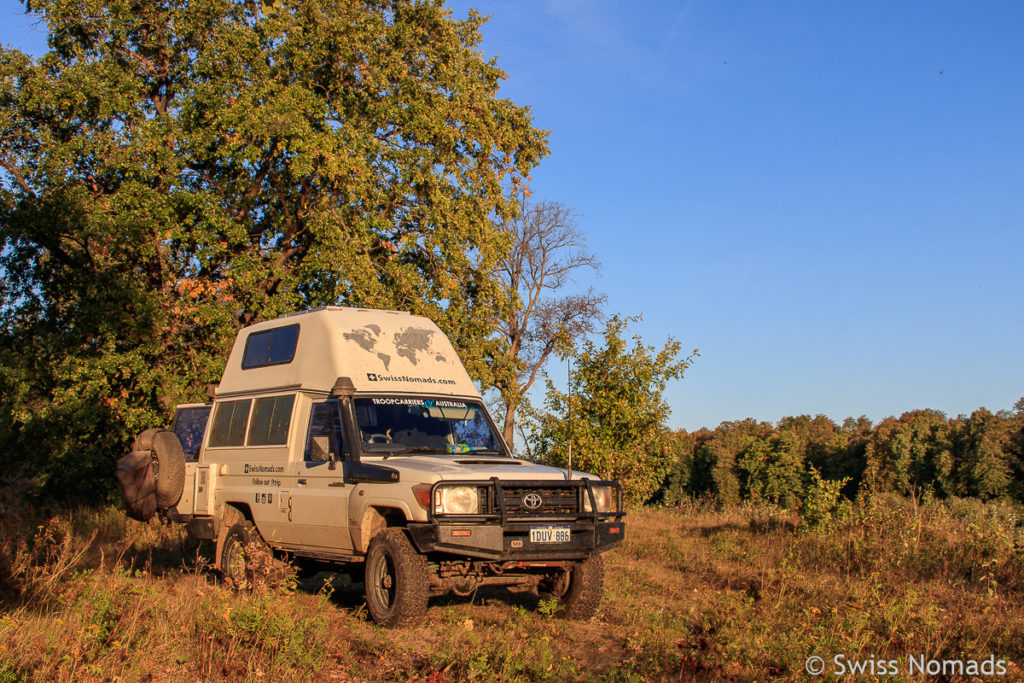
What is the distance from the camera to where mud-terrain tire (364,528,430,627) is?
25.4 feet

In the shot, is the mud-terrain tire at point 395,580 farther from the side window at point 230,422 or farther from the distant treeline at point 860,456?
the distant treeline at point 860,456

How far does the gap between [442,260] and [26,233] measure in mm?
8512

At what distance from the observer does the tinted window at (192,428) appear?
12.2 meters

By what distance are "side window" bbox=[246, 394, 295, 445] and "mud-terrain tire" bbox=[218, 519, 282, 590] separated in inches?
41.5

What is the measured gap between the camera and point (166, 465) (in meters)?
11.3

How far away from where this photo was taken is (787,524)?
14930mm

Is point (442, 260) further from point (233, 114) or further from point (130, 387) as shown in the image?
point (130, 387)

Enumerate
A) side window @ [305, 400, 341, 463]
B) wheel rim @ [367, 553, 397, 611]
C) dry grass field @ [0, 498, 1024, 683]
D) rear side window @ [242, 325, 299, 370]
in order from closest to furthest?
dry grass field @ [0, 498, 1024, 683] < wheel rim @ [367, 553, 397, 611] < side window @ [305, 400, 341, 463] < rear side window @ [242, 325, 299, 370]

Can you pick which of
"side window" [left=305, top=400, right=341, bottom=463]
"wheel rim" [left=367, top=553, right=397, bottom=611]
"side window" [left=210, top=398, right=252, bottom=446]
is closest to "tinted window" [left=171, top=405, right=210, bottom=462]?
"side window" [left=210, top=398, right=252, bottom=446]

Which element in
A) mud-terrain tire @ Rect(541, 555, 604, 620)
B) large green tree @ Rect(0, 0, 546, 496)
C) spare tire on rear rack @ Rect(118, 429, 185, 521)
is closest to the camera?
mud-terrain tire @ Rect(541, 555, 604, 620)

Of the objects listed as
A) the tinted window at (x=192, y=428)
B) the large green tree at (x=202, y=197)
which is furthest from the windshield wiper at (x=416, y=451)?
the large green tree at (x=202, y=197)

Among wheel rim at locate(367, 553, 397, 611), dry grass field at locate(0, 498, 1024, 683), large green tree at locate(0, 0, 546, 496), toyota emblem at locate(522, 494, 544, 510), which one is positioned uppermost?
large green tree at locate(0, 0, 546, 496)

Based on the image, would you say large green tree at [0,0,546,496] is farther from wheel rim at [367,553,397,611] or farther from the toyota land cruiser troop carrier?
wheel rim at [367,553,397,611]

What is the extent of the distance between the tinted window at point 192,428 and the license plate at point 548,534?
5854 mm
